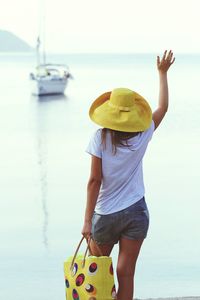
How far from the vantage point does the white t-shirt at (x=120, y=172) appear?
3578 millimetres

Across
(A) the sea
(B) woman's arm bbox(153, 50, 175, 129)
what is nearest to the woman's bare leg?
(B) woman's arm bbox(153, 50, 175, 129)

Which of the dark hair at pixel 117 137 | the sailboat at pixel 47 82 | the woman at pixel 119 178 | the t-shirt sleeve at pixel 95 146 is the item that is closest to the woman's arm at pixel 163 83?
the woman at pixel 119 178

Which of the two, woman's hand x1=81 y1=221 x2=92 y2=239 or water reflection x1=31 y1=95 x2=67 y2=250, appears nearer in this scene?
woman's hand x1=81 y1=221 x2=92 y2=239

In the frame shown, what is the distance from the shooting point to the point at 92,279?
350cm

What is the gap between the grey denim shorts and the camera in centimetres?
362

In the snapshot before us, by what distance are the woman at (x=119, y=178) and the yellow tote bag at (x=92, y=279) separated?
0.15 m

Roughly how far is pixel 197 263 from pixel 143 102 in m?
3.91

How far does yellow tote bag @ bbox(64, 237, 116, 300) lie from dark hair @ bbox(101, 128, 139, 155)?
473 millimetres

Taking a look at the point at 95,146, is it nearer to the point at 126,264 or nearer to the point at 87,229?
the point at 87,229

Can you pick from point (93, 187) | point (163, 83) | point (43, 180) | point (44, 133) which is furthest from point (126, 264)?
point (44, 133)

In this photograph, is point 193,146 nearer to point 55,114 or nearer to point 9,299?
point 9,299

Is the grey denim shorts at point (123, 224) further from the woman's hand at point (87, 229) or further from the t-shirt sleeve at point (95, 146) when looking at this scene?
the t-shirt sleeve at point (95, 146)

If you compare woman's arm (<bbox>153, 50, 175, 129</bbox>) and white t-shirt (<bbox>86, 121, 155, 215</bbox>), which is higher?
woman's arm (<bbox>153, 50, 175, 129</bbox>)

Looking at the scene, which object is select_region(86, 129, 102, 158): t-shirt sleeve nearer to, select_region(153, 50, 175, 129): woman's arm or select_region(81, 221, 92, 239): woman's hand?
select_region(81, 221, 92, 239): woman's hand
